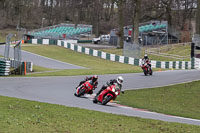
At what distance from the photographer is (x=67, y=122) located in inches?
373

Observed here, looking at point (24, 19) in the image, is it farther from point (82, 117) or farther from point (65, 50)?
point (82, 117)

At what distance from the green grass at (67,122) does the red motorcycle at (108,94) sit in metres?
3.32

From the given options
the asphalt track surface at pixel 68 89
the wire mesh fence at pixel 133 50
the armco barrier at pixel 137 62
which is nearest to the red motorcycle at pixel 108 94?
the asphalt track surface at pixel 68 89

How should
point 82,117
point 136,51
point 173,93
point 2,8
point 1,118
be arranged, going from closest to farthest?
point 1,118 → point 82,117 → point 173,93 → point 136,51 → point 2,8

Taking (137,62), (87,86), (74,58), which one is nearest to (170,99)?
(87,86)

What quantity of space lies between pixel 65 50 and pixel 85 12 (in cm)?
5541

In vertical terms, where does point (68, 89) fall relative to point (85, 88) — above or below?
below

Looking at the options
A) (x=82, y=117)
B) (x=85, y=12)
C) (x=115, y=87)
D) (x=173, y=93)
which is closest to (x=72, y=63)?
(x=173, y=93)

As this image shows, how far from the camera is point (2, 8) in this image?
87.7m

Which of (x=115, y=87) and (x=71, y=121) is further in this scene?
(x=115, y=87)

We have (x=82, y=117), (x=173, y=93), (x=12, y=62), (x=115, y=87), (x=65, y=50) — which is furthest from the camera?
(x=65, y=50)

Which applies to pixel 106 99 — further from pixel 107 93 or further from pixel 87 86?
pixel 87 86

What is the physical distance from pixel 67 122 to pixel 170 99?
10.7 metres

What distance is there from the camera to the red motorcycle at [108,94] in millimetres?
15117
